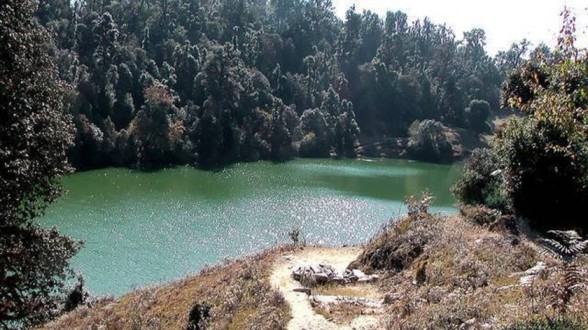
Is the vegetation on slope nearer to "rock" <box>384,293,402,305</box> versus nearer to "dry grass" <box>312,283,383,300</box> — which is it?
"rock" <box>384,293,402,305</box>

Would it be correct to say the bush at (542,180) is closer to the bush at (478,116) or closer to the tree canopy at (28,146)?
the tree canopy at (28,146)

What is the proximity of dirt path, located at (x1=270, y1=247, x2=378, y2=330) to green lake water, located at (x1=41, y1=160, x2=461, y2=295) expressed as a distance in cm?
968

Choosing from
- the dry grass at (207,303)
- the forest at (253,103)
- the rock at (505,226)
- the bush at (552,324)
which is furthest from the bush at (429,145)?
the bush at (552,324)

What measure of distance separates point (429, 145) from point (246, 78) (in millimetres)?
35403

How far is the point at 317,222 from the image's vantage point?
4788cm

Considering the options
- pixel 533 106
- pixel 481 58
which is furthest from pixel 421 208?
pixel 481 58

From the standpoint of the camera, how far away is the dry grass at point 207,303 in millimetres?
15170

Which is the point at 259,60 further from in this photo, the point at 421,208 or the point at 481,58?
the point at 421,208

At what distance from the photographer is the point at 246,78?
303 ft

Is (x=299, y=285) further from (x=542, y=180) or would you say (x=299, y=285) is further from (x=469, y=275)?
(x=542, y=180)

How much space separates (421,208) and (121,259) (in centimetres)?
1979

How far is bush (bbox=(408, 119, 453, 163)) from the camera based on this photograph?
99500mm

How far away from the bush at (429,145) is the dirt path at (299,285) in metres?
75.8

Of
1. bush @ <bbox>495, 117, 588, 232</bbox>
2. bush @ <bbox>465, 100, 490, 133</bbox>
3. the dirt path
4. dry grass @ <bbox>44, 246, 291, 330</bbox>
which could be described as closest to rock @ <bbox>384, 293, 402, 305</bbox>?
the dirt path
